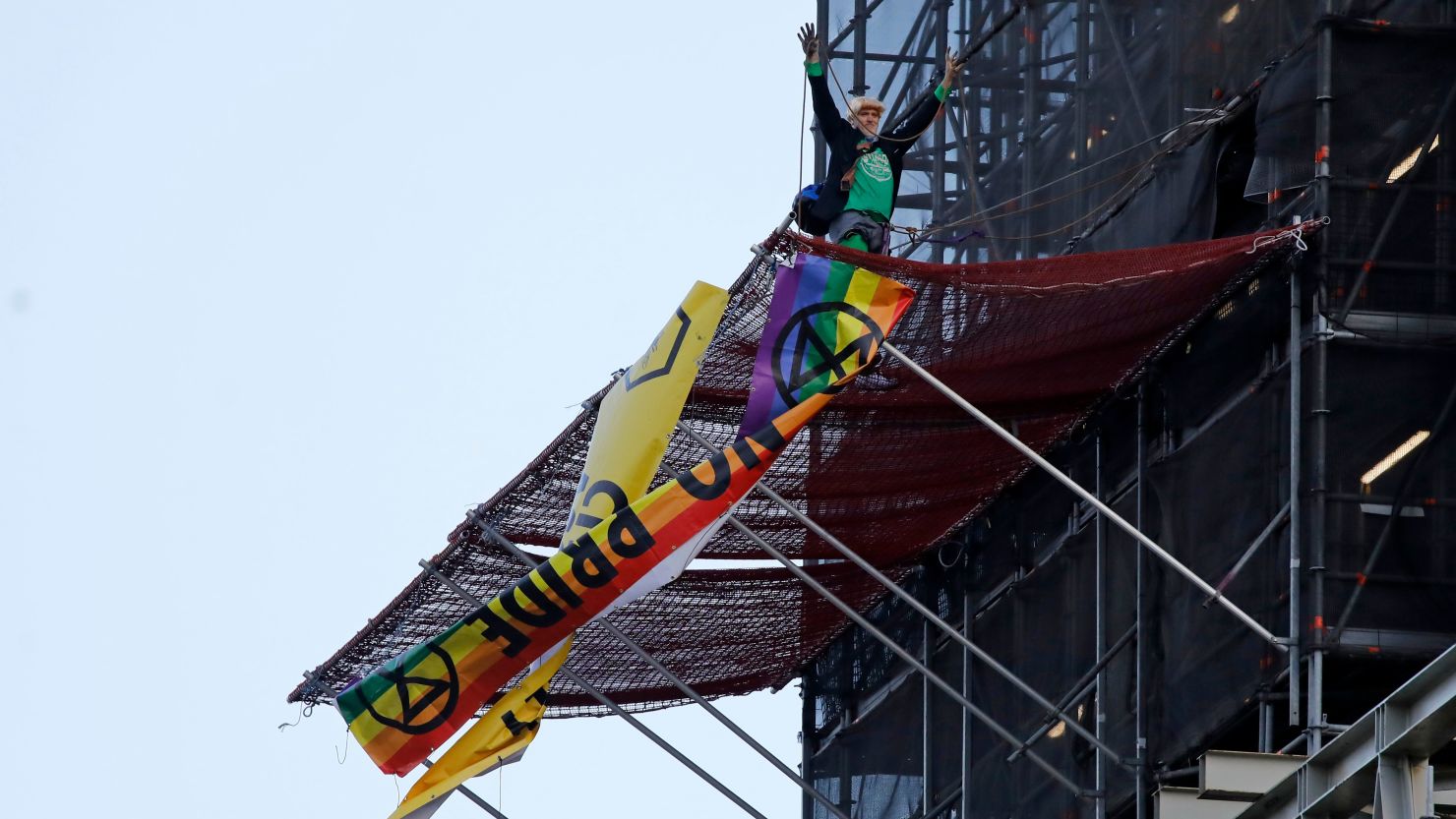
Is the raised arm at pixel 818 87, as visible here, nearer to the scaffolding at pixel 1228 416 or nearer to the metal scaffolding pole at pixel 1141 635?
the scaffolding at pixel 1228 416

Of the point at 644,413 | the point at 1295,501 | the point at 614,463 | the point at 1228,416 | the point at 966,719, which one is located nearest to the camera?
the point at 1295,501

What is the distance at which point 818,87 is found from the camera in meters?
17.8

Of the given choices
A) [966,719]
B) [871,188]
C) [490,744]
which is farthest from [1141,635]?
[490,744]

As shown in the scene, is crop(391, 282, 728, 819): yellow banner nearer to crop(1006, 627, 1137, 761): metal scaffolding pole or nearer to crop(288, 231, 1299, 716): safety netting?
crop(288, 231, 1299, 716): safety netting

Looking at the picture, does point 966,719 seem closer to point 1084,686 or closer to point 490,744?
point 1084,686

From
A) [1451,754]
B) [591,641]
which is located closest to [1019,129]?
[591,641]

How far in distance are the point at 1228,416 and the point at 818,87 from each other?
10.8 feet

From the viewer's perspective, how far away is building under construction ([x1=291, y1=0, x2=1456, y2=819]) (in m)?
15.9

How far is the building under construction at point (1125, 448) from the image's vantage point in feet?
52.3

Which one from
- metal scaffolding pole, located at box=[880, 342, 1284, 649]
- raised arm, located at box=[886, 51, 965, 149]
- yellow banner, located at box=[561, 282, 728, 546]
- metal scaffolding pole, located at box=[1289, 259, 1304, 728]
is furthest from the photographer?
raised arm, located at box=[886, 51, 965, 149]

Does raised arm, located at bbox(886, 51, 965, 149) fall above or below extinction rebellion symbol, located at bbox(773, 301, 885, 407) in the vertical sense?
above

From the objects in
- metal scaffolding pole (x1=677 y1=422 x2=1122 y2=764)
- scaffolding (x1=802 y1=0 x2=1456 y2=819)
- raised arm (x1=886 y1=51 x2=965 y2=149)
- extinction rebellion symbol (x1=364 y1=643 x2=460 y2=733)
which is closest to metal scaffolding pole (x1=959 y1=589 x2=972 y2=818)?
scaffolding (x1=802 y1=0 x2=1456 y2=819)

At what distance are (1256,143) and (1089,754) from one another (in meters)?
4.30

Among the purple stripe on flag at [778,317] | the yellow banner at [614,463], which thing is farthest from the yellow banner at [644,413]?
the purple stripe on flag at [778,317]
